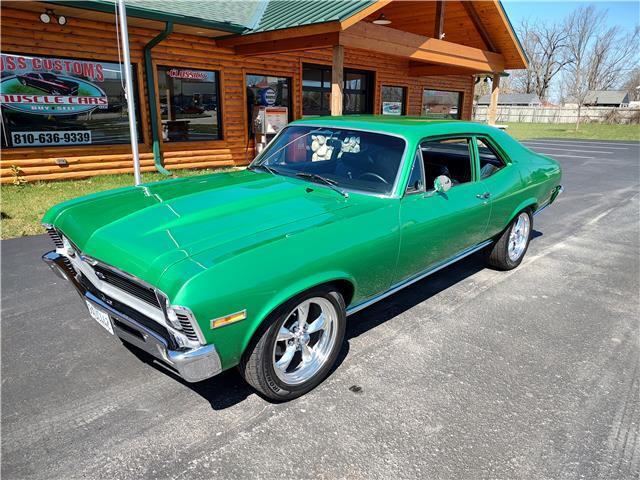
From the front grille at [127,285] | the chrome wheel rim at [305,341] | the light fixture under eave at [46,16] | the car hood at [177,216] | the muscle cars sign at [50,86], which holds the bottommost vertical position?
the chrome wheel rim at [305,341]

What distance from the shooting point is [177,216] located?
2865mm

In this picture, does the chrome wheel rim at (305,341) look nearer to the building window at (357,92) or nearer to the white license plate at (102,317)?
the white license plate at (102,317)

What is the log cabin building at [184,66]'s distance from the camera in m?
8.25

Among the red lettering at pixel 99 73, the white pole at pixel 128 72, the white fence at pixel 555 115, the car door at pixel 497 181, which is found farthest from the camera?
the white fence at pixel 555 115

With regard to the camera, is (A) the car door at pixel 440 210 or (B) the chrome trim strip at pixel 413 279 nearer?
(B) the chrome trim strip at pixel 413 279

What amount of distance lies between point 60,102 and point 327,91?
24.8 feet

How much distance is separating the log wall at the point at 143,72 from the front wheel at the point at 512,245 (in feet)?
26.3

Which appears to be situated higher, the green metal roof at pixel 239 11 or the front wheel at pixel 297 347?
the green metal roof at pixel 239 11

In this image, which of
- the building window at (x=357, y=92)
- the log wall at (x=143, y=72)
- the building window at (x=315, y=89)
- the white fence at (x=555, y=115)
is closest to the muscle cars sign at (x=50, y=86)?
the log wall at (x=143, y=72)

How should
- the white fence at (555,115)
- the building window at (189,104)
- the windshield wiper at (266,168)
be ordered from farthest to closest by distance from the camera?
1. the white fence at (555,115)
2. the building window at (189,104)
3. the windshield wiper at (266,168)

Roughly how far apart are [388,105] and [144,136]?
944 centimetres

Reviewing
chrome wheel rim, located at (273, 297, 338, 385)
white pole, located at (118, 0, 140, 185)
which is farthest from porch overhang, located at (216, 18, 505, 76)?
chrome wheel rim, located at (273, 297, 338, 385)

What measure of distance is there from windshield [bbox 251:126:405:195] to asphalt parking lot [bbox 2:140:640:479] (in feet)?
4.05

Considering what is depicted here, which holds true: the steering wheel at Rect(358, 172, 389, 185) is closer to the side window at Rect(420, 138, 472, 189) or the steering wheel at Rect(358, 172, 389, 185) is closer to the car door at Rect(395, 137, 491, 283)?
the car door at Rect(395, 137, 491, 283)
